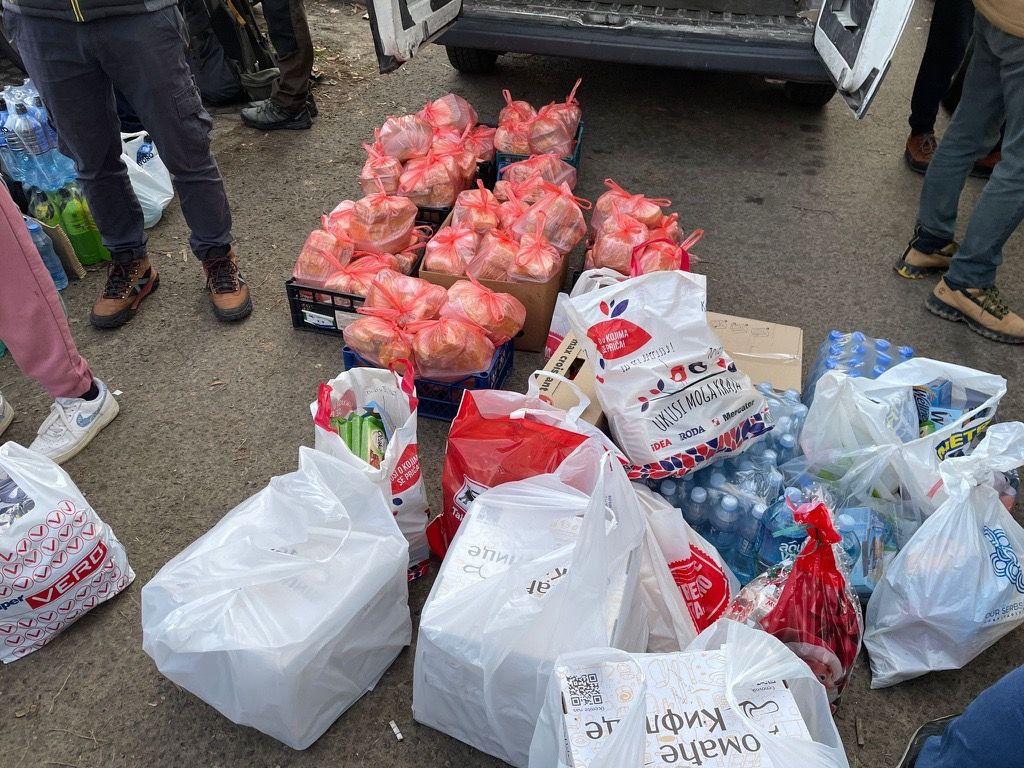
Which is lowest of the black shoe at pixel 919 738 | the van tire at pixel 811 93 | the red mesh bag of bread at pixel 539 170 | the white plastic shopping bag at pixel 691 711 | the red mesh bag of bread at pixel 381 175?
the van tire at pixel 811 93

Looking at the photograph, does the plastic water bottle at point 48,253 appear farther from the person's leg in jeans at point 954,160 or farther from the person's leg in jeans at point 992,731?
the person's leg in jeans at point 954,160

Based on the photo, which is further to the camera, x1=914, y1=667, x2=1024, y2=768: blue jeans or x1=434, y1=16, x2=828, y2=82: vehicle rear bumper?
x1=434, y1=16, x2=828, y2=82: vehicle rear bumper

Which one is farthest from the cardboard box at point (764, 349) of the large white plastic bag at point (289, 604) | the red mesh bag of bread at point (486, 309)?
the large white plastic bag at point (289, 604)

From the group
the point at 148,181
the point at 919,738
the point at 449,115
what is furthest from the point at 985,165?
the point at 148,181

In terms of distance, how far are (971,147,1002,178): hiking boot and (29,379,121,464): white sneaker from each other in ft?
13.8

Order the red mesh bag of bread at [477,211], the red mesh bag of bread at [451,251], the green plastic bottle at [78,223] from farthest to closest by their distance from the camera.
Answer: the green plastic bottle at [78,223] < the red mesh bag of bread at [477,211] < the red mesh bag of bread at [451,251]

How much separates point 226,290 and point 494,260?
1.12 m

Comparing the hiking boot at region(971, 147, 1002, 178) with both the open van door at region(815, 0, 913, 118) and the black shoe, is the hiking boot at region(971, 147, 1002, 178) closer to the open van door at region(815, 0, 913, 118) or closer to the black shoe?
the open van door at region(815, 0, 913, 118)

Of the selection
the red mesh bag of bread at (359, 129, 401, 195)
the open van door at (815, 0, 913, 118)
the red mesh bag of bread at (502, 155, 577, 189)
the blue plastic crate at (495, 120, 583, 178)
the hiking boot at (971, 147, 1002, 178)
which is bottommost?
the hiking boot at (971, 147, 1002, 178)

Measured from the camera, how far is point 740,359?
251cm

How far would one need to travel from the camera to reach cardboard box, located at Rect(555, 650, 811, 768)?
1.24 metres

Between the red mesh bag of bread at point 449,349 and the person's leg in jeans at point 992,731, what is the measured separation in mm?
1565

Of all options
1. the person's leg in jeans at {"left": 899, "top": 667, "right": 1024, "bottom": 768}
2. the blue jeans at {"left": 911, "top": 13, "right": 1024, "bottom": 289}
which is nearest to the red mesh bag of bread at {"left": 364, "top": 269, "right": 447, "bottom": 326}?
the person's leg in jeans at {"left": 899, "top": 667, "right": 1024, "bottom": 768}

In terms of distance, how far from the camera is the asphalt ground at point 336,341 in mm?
1796
